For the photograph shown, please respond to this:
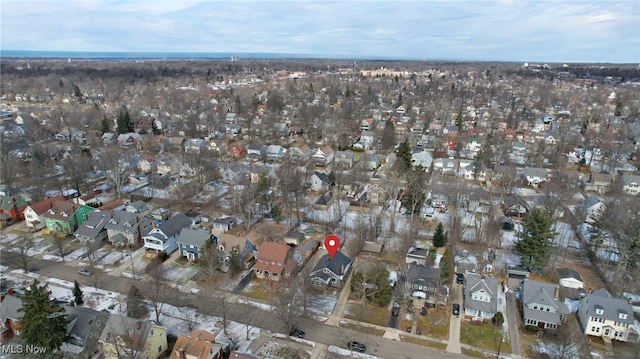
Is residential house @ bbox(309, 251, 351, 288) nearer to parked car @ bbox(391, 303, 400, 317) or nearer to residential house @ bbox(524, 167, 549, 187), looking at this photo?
parked car @ bbox(391, 303, 400, 317)

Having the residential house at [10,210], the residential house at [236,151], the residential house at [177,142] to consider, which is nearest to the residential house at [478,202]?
the residential house at [236,151]

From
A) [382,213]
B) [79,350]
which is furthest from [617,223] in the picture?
[79,350]

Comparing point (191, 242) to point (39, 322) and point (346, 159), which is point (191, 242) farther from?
point (346, 159)

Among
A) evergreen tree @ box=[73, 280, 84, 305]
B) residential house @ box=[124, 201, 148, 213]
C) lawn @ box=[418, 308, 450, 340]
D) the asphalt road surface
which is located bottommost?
the asphalt road surface

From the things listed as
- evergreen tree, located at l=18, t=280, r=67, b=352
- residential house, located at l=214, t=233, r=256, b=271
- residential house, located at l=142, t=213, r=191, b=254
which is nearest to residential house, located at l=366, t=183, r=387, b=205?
residential house, located at l=214, t=233, r=256, b=271

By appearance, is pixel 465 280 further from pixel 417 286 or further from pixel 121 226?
pixel 121 226

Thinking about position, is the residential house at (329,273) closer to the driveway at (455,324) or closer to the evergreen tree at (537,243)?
the driveway at (455,324)
